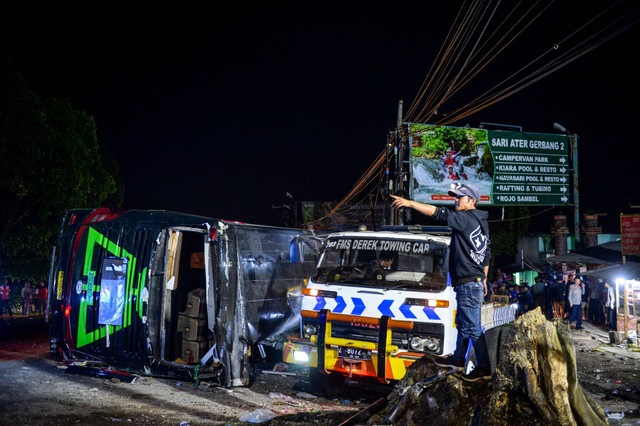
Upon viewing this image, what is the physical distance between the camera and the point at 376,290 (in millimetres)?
6840

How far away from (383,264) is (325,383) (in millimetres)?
1892

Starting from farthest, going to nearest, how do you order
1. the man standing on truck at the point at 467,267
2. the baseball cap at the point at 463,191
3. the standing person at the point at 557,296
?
the standing person at the point at 557,296 → the baseball cap at the point at 463,191 → the man standing on truck at the point at 467,267

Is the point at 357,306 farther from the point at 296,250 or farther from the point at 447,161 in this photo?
the point at 447,161

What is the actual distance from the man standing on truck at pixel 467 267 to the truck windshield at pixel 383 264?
999 millimetres

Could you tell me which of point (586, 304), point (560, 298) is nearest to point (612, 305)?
point (560, 298)

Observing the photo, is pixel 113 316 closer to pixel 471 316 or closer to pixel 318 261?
pixel 318 261

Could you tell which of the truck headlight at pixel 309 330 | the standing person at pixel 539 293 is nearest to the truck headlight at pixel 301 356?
the truck headlight at pixel 309 330

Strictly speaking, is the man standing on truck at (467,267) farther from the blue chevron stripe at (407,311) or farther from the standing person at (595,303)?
the standing person at (595,303)

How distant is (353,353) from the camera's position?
6770 mm

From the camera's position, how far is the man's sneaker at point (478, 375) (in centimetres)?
487

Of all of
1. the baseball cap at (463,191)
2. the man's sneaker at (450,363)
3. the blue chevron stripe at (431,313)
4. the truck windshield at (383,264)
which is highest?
the baseball cap at (463,191)

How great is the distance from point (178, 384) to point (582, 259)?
19.1 meters

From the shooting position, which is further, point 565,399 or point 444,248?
point 444,248

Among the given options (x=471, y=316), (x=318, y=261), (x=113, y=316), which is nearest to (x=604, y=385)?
(x=471, y=316)
